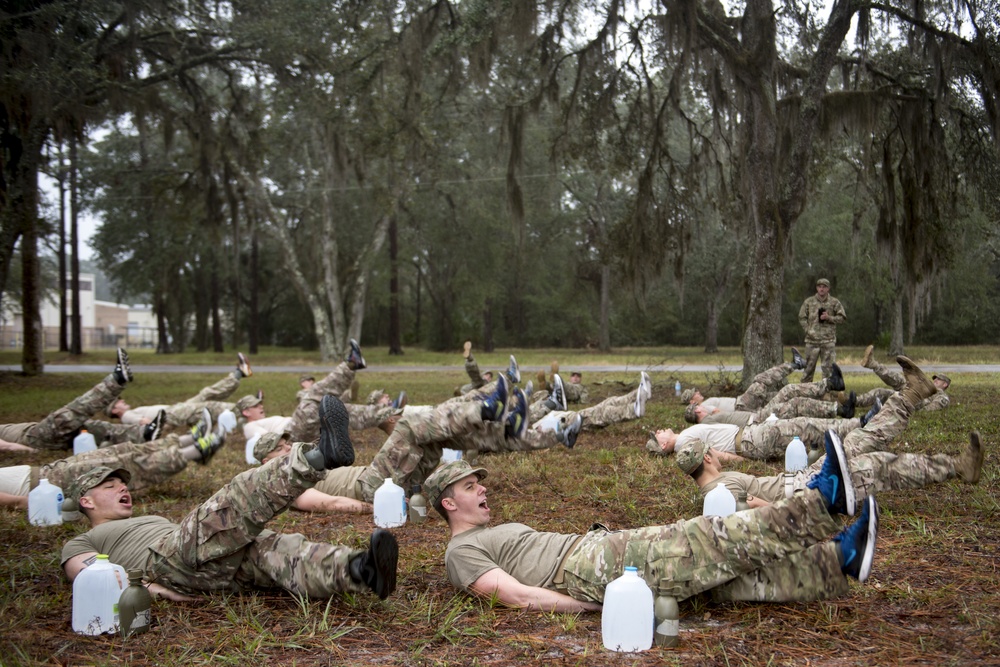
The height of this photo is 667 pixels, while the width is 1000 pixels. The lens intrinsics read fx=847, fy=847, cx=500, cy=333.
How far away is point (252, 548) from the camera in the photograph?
13.3ft

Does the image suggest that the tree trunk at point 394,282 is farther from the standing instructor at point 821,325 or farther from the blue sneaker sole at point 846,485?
the blue sneaker sole at point 846,485

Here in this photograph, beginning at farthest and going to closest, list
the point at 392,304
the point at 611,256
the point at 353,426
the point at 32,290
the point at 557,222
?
the point at 557,222 < the point at 392,304 < the point at 32,290 < the point at 611,256 < the point at 353,426

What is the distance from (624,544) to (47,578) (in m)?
3.11

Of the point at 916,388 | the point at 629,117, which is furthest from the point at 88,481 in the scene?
the point at 629,117

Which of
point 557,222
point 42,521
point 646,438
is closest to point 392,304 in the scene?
point 557,222

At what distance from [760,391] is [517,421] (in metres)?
5.06

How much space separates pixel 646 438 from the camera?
919cm

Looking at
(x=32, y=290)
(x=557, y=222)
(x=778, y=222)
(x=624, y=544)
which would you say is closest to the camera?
(x=624, y=544)

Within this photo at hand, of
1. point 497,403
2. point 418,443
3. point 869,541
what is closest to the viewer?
point 869,541

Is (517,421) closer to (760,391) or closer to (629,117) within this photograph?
(760,391)

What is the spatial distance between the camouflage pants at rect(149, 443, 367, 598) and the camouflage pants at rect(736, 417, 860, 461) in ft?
14.2

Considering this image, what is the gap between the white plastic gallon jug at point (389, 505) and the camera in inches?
217

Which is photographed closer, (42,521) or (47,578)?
(47,578)

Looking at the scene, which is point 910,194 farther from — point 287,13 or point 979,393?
point 287,13
